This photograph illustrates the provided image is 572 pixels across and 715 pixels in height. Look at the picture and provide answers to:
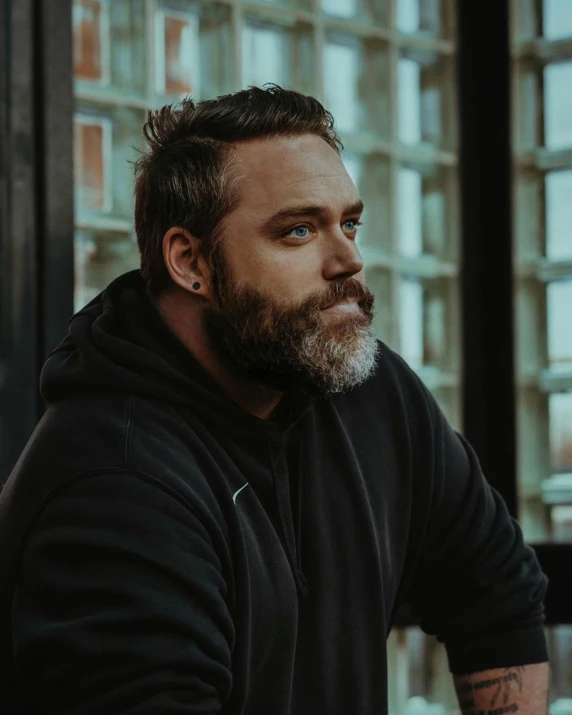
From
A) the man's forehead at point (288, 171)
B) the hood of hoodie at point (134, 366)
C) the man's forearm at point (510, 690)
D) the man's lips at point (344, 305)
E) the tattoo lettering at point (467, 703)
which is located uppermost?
the man's forehead at point (288, 171)

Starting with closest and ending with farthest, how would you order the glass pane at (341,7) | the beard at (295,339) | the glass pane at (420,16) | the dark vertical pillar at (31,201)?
the beard at (295,339), the dark vertical pillar at (31,201), the glass pane at (341,7), the glass pane at (420,16)

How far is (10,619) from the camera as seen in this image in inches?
52.8

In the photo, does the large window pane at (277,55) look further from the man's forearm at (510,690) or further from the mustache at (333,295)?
the man's forearm at (510,690)

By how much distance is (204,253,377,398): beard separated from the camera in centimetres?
151

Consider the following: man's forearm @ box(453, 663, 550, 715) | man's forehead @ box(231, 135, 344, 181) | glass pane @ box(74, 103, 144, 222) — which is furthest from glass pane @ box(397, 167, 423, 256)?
man's forearm @ box(453, 663, 550, 715)

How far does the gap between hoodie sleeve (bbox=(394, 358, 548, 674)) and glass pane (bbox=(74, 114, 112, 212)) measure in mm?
895

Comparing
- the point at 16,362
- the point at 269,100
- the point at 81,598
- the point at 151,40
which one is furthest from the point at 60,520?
the point at 151,40

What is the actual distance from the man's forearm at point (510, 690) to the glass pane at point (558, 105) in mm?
1377

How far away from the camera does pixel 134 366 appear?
143cm

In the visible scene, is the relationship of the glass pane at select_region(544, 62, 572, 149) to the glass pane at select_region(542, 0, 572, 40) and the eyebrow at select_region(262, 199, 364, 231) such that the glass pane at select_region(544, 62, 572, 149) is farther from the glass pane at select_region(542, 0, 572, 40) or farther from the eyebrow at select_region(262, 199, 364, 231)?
the eyebrow at select_region(262, 199, 364, 231)

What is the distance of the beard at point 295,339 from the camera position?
1.51m

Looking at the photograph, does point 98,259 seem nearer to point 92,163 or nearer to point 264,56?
point 92,163

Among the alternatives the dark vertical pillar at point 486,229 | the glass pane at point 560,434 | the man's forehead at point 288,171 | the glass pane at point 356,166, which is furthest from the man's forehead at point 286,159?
the glass pane at point 560,434

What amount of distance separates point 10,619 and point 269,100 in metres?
0.77
